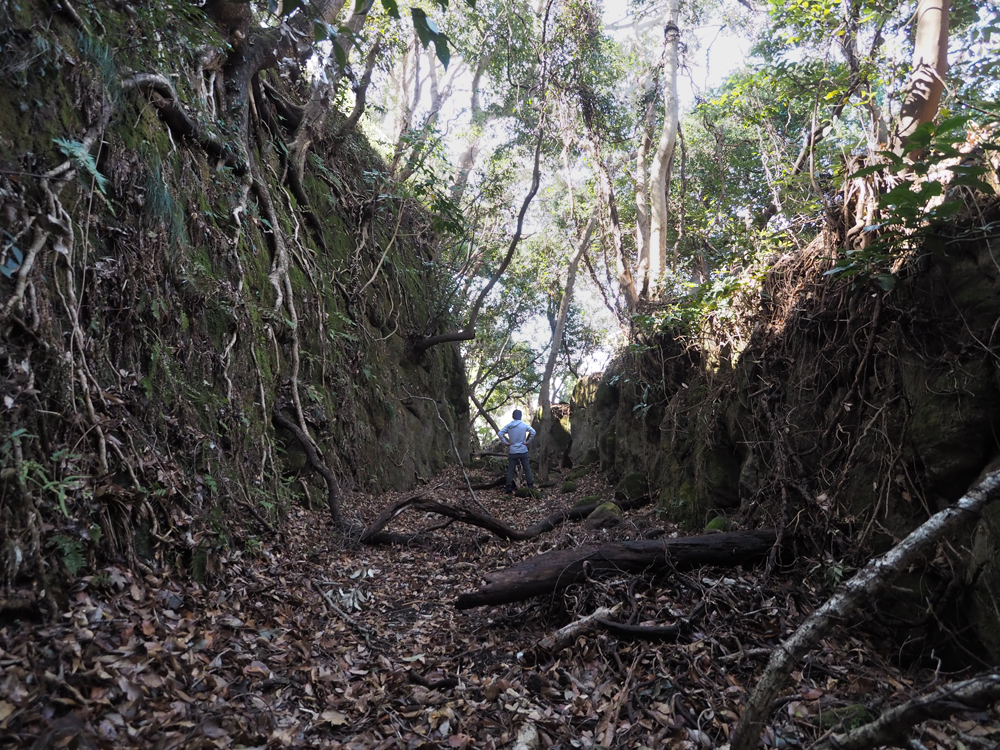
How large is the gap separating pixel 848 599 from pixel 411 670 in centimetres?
260

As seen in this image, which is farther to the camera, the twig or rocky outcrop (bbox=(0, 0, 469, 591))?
the twig

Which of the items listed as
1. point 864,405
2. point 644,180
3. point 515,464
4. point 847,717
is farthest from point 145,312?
point 644,180

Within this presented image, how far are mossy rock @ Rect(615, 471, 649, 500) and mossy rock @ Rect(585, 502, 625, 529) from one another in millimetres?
1309

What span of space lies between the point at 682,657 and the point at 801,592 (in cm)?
119

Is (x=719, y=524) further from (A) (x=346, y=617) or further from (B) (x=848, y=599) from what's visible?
(A) (x=346, y=617)

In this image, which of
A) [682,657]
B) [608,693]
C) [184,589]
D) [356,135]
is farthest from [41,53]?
[356,135]

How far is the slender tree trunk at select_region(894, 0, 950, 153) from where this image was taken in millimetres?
4789

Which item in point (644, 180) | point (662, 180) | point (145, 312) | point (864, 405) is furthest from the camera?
point (644, 180)

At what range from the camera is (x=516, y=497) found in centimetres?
1199

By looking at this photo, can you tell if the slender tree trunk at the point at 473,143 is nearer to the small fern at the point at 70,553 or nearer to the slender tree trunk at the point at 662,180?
the slender tree trunk at the point at 662,180

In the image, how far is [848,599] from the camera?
2350mm

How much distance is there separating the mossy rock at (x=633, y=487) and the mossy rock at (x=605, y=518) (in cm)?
131

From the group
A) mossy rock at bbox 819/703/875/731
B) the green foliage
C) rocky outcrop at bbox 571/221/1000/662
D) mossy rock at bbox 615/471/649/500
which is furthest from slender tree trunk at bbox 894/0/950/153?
mossy rock at bbox 615/471/649/500

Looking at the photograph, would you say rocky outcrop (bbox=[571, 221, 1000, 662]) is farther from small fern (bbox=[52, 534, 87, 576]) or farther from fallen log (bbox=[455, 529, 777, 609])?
small fern (bbox=[52, 534, 87, 576])
